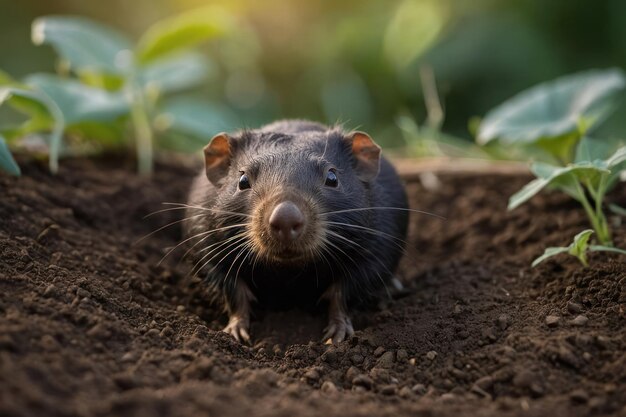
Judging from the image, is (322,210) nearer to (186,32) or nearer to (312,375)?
(312,375)

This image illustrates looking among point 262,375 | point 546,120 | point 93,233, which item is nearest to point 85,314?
point 262,375

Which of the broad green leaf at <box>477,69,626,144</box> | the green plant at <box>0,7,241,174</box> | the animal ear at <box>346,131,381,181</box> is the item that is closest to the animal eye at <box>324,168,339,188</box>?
the animal ear at <box>346,131,381,181</box>

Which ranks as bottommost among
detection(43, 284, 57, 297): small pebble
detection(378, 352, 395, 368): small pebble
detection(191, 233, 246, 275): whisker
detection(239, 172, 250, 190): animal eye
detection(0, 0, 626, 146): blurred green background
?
detection(378, 352, 395, 368): small pebble

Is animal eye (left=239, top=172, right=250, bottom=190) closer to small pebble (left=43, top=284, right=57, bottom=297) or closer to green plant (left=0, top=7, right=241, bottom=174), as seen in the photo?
small pebble (left=43, top=284, right=57, bottom=297)

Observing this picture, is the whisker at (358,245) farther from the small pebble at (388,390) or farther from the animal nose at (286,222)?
the small pebble at (388,390)

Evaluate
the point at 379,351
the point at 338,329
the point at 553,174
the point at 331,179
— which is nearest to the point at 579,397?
the point at 379,351

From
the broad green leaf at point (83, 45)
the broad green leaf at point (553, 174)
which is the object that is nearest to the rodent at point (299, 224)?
the broad green leaf at point (553, 174)
